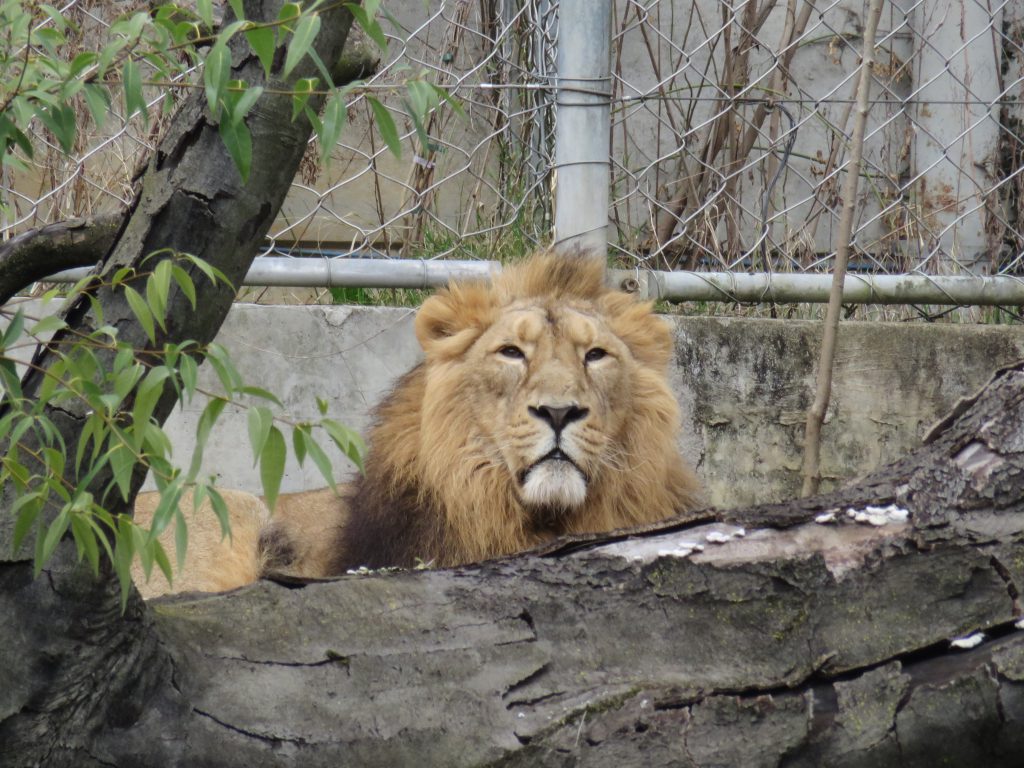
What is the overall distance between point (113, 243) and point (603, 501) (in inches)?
75.6

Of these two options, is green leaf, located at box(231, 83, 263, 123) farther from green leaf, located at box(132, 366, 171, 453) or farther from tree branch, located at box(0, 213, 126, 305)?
tree branch, located at box(0, 213, 126, 305)

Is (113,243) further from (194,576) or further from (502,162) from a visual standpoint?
(502,162)

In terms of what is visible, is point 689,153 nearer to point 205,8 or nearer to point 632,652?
point 632,652

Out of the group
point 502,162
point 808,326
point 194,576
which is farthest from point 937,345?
point 194,576

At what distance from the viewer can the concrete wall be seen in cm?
414

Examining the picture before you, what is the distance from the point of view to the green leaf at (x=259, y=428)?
1180 millimetres

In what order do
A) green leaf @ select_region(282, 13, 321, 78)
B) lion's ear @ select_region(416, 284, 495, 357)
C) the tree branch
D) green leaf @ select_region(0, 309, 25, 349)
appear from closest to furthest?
green leaf @ select_region(282, 13, 321, 78) → green leaf @ select_region(0, 309, 25, 349) → the tree branch → lion's ear @ select_region(416, 284, 495, 357)

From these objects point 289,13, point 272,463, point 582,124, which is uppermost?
point 582,124

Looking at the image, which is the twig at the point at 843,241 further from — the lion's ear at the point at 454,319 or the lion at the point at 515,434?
the lion's ear at the point at 454,319

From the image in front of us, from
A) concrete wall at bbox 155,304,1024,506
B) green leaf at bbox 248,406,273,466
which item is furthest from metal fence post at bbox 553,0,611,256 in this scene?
green leaf at bbox 248,406,273,466

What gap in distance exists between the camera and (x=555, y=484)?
3.15 m

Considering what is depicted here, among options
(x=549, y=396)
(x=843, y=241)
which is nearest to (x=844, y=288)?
(x=843, y=241)

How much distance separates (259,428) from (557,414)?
6.44ft

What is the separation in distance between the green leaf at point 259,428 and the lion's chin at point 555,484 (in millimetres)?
1938
